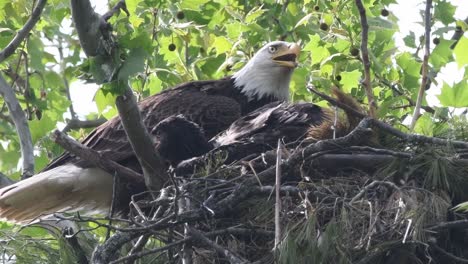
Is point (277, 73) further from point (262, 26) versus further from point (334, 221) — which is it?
point (334, 221)

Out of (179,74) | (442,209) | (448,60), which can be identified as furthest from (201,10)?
(442,209)

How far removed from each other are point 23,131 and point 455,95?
2852 mm

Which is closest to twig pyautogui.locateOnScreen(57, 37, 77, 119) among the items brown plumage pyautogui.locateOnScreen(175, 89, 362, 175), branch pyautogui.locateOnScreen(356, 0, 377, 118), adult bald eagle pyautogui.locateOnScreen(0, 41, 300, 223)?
adult bald eagle pyautogui.locateOnScreen(0, 41, 300, 223)

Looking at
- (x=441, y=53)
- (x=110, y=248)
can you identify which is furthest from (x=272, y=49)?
(x=110, y=248)

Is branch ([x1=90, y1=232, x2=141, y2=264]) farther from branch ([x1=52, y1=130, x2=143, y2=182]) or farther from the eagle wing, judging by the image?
the eagle wing

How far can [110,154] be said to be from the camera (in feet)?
24.6

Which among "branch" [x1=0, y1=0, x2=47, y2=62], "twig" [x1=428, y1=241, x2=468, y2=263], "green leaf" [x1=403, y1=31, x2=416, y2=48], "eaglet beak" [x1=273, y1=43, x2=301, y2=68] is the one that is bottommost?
"twig" [x1=428, y1=241, x2=468, y2=263]

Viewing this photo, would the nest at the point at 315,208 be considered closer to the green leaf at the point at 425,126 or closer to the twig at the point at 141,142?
the twig at the point at 141,142

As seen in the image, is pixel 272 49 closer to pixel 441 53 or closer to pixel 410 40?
pixel 410 40

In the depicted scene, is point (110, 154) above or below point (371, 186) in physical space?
above

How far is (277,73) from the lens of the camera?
29.2 feet

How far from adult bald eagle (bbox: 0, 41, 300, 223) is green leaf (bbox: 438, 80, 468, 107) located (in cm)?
152

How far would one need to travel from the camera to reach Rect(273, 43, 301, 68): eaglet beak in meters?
8.73

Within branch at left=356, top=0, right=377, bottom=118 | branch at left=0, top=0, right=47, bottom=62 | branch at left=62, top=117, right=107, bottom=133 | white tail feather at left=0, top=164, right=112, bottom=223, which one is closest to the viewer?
branch at left=356, top=0, right=377, bottom=118
